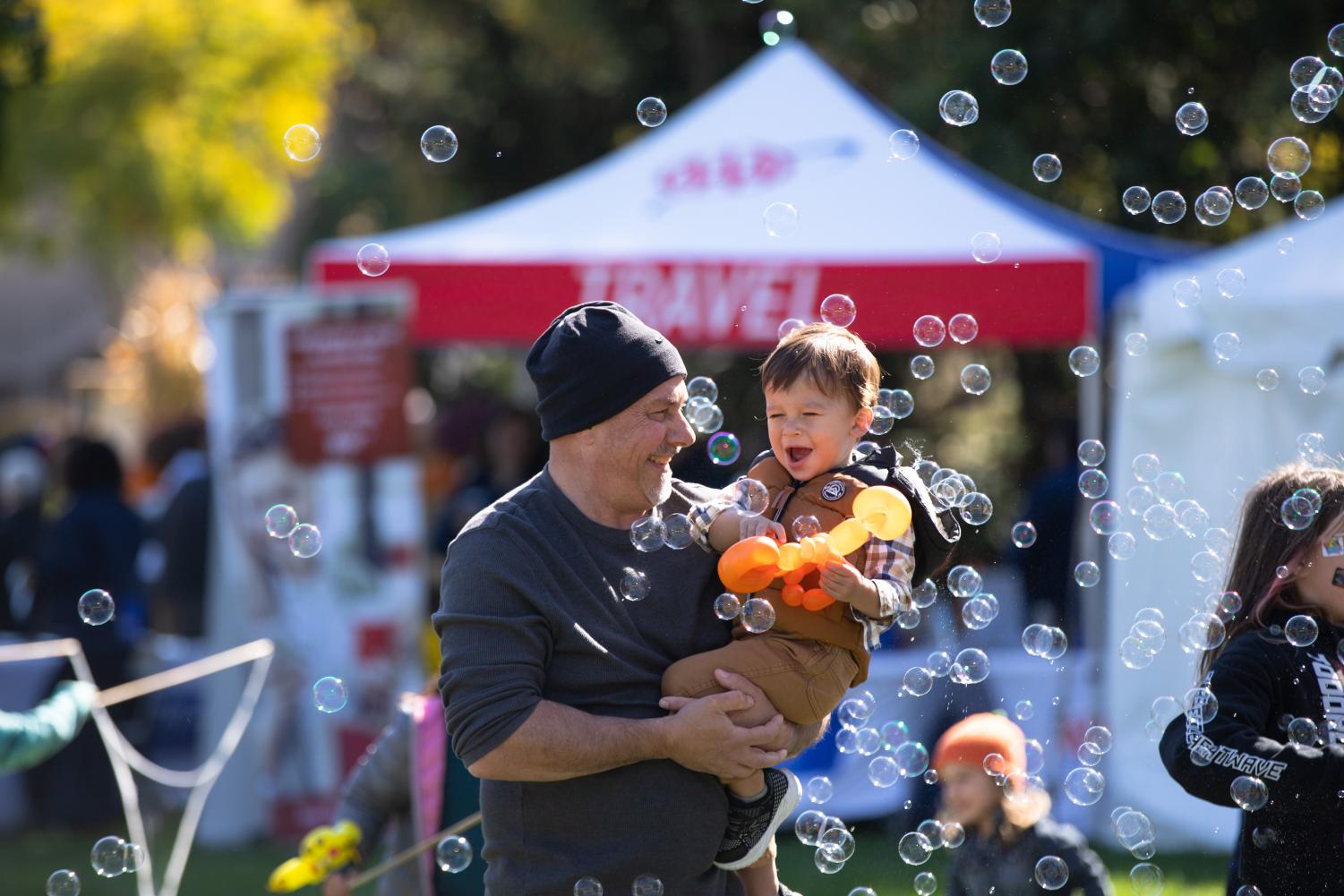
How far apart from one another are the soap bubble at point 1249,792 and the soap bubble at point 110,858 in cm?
244

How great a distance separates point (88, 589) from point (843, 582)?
18.9 ft

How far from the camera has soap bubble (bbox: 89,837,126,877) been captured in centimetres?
358

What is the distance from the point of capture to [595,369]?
2602mm

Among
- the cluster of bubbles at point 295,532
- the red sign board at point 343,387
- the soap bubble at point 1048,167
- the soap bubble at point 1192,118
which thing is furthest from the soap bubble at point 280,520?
the red sign board at point 343,387

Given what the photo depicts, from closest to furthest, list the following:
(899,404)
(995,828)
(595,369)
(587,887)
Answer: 1. (587,887)
2. (595,369)
3. (899,404)
4. (995,828)

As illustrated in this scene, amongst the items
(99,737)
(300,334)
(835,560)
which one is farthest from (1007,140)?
(835,560)

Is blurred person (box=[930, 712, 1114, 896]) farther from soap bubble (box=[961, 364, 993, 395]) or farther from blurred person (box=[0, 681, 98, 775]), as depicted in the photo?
blurred person (box=[0, 681, 98, 775])

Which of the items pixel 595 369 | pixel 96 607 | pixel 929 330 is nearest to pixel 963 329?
pixel 929 330

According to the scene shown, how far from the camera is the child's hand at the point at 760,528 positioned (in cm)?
261

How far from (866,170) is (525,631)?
5.20 m

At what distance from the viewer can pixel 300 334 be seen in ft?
24.1

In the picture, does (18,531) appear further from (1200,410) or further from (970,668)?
(970,668)

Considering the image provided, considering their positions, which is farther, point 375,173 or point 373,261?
point 375,173

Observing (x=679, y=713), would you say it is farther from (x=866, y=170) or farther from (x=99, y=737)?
(x=99, y=737)
